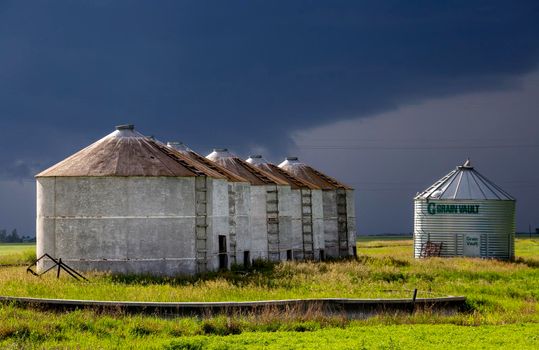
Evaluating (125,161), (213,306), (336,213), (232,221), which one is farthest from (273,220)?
(213,306)

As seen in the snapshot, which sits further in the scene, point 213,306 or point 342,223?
point 342,223

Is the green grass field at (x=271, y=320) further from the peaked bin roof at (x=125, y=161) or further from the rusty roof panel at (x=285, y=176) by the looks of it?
the rusty roof panel at (x=285, y=176)

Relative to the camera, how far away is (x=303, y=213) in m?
56.6

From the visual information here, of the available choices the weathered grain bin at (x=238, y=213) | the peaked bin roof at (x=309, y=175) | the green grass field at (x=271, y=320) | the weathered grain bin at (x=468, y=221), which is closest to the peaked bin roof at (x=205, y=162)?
the weathered grain bin at (x=238, y=213)

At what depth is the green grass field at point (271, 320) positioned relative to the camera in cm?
2170

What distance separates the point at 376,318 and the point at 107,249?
629 inches

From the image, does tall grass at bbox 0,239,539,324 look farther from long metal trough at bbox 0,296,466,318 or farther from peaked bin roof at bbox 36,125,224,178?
peaked bin roof at bbox 36,125,224,178

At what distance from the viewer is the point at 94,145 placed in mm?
41875

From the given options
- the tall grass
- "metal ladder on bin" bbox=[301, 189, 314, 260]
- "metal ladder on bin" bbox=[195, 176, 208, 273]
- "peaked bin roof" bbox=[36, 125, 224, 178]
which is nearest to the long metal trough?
the tall grass

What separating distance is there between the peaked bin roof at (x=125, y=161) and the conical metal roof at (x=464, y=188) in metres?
22.6

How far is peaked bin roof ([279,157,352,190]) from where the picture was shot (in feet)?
202

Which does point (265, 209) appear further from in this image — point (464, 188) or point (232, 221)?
point (464, 188)

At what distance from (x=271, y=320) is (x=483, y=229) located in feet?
119

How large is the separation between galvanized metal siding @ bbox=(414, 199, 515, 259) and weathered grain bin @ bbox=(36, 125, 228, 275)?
23.6 metres
